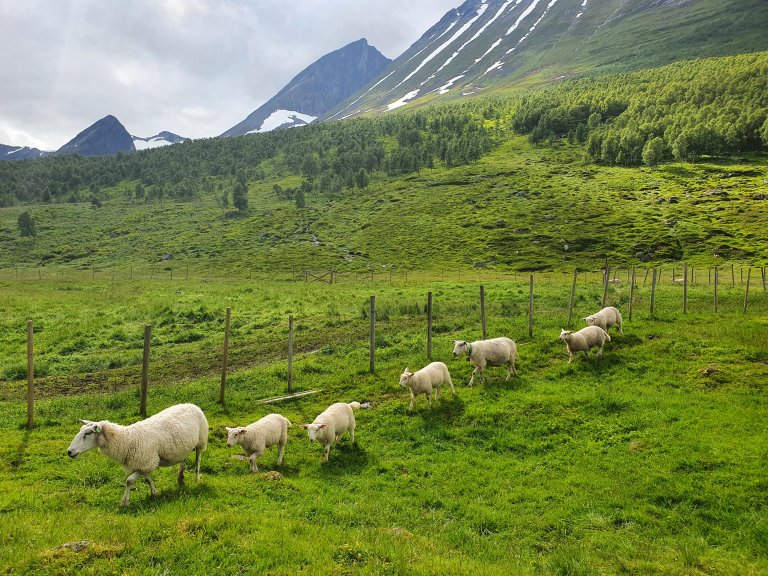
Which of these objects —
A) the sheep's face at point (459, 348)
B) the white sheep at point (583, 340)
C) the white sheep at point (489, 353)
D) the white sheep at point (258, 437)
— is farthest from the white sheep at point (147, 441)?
the white sheep at point (583, 340)

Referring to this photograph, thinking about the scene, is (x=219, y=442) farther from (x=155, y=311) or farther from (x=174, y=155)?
(x=174, y=155)

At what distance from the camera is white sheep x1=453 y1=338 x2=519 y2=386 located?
696 inches

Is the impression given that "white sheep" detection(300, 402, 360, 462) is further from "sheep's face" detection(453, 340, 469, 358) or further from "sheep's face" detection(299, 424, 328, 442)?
"sheep's face" detection(453, 340, 469, 358)

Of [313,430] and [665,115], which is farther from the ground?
[665,115]

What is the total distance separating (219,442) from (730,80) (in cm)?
22146

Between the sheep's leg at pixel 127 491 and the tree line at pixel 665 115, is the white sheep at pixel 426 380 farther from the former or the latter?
the tree line at pixel 665 115

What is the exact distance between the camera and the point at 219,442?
13.3 m

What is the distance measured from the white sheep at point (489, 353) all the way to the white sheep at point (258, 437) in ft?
27.5

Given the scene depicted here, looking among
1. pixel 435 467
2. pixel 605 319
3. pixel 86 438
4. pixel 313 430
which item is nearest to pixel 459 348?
pixel 435 467

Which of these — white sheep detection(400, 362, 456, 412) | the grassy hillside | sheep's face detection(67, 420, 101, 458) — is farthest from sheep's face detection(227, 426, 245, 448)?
the grassy hillside

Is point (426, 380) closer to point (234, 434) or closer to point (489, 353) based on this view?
point (489, 353)

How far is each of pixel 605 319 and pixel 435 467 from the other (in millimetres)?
13970

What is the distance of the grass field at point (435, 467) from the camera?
728cm

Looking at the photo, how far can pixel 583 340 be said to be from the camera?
18.6 meters
